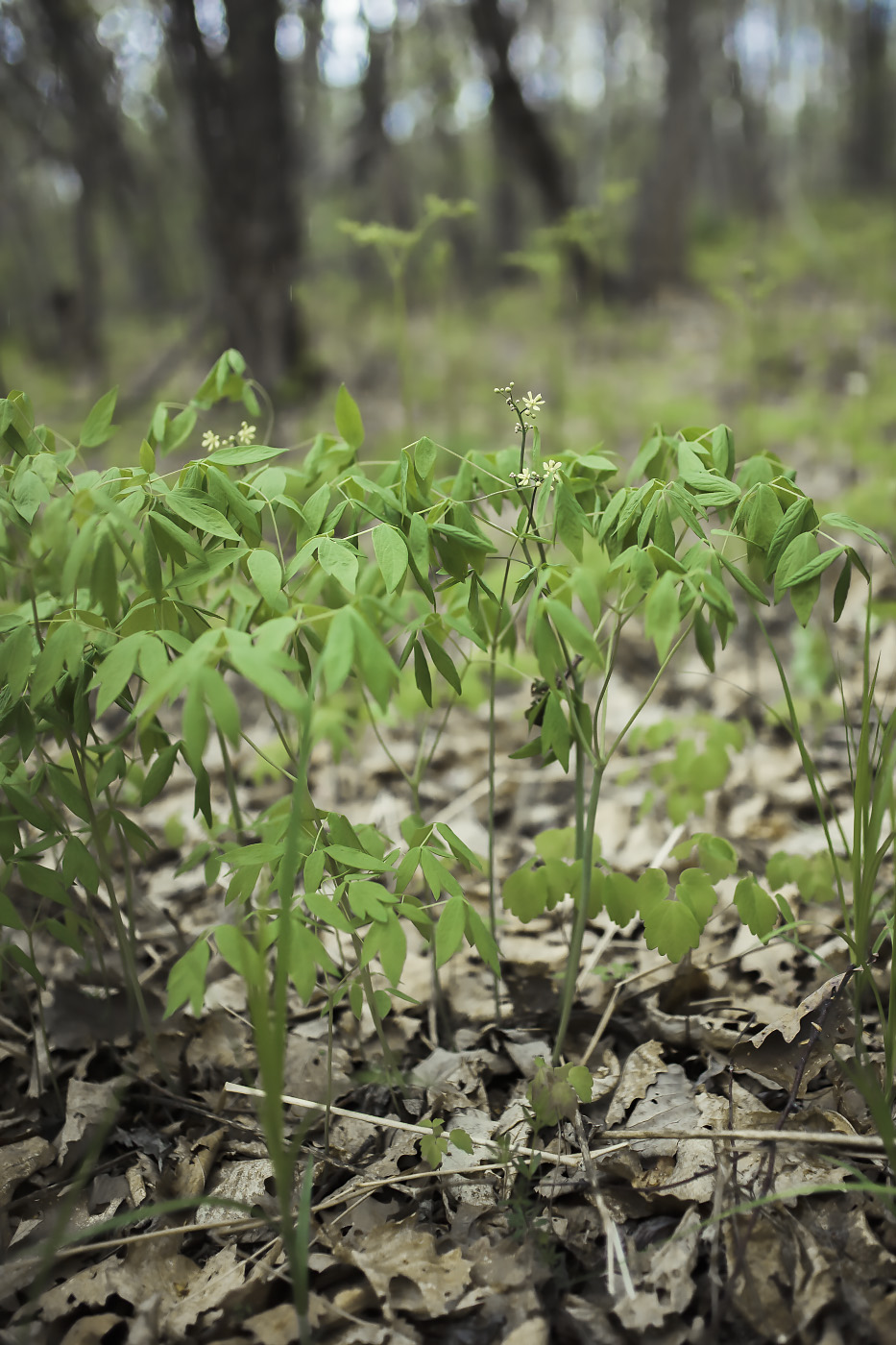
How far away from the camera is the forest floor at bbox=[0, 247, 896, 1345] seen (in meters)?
1.13

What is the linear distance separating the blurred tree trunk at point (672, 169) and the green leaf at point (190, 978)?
10421 mm

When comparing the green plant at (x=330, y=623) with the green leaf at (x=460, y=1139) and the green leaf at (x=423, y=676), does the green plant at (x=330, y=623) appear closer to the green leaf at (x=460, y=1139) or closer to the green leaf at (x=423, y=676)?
the green leaf at (x=423, y=676)

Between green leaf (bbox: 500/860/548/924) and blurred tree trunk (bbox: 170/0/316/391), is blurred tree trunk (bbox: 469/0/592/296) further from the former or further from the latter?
green leaf (bbox: 500/860/548/924)

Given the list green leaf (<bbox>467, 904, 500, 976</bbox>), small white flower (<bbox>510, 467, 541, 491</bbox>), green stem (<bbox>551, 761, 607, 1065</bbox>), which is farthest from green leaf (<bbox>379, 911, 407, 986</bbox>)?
small white flower (<bbox>510, 467, 541, 491</bbox>)

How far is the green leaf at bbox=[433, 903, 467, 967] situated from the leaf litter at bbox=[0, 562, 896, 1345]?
13.2 inches

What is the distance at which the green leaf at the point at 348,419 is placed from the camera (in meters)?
1.37

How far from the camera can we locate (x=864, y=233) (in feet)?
25.5

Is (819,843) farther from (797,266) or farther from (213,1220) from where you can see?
(797,266)

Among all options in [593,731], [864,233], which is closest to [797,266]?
[864,233]

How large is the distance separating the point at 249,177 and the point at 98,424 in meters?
4.89

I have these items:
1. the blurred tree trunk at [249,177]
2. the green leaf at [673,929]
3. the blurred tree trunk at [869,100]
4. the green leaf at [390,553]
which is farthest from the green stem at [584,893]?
the blurred tree trunk at [869,100]

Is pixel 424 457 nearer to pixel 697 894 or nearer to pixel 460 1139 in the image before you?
pixel 697 894

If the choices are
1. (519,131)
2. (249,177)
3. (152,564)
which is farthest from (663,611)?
(519,131)

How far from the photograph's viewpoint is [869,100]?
1780 centimetres
